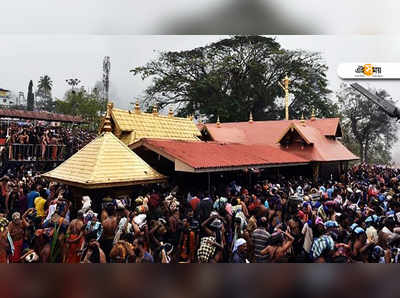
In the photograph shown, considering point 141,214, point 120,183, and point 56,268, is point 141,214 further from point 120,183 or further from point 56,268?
point 56,268

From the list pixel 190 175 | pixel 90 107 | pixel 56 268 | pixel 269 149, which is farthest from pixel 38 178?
pixel 269 149

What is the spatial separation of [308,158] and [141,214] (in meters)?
2.56

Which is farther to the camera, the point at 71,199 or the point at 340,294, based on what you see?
the point at 71,199

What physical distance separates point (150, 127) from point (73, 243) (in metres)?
1.87

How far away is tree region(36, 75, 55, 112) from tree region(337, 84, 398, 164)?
3445mm

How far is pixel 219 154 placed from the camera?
4551 millimetres

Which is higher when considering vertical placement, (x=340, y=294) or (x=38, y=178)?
(x=38, y=178)

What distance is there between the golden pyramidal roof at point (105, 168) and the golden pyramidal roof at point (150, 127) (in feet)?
0.84

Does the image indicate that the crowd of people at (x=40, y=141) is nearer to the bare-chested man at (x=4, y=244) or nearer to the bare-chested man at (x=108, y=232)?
the bare-chested man at (x=4, y=244)

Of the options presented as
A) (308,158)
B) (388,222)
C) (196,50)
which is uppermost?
(196,50)

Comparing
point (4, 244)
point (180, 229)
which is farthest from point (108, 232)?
point (4, 244)

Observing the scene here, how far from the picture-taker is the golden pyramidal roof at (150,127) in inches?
170

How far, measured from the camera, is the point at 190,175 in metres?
4.76

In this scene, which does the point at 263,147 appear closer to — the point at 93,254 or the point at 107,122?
the point at 107,122
